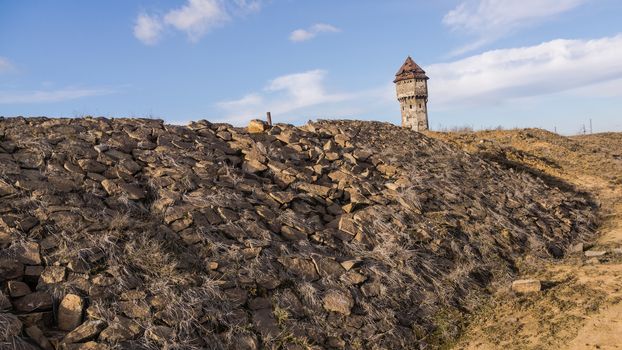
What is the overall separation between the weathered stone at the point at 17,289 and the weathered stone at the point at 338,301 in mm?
3867

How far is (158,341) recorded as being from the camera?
511 centimetres

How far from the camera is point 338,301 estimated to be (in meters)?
6.54

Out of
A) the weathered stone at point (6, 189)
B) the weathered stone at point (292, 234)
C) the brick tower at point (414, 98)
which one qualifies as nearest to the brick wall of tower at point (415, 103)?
the brick tower at point (414, 98)

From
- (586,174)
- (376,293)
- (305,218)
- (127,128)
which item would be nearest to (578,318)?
(376,293)

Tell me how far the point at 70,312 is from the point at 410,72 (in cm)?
2100

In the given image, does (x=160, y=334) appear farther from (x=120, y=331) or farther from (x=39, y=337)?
(x=39, y=337)

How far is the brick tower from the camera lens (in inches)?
901

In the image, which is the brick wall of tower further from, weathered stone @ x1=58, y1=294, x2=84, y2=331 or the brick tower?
weathered stone @ x1=58, y1=294, x2=84, y2=331

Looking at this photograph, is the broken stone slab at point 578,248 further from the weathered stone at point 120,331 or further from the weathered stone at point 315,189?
the weathered stone at point 120,331

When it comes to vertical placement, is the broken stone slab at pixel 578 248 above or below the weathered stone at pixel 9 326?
below

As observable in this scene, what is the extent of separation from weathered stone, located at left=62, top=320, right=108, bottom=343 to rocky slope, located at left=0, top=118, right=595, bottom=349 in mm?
13

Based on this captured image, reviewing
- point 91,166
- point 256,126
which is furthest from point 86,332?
point 256,126

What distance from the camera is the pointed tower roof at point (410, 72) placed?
2295cm

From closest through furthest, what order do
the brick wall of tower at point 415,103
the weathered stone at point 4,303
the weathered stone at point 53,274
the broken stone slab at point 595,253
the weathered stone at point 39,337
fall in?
the weathered stone at point 39,337, the weathered stone at point 4,303, the weathered stone at point 53,274, the broken stone slab at point 595,253, the brick wall of tower at point 415,103
